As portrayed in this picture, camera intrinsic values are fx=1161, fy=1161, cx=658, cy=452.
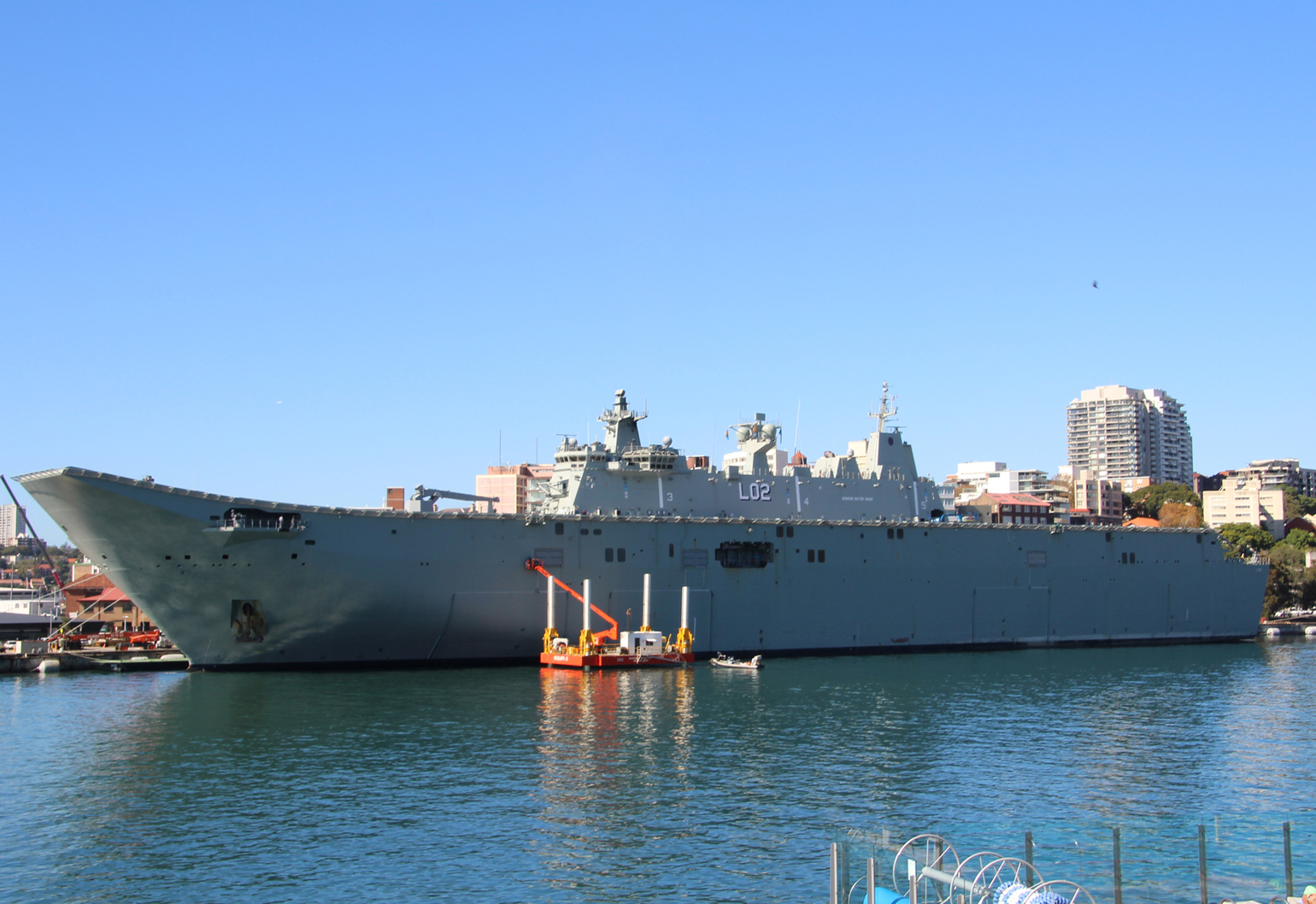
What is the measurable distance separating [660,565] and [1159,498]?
106991 mm

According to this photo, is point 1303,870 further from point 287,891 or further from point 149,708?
point 149,708

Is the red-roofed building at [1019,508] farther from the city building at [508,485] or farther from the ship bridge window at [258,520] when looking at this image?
the ship bridge window at [258,520]

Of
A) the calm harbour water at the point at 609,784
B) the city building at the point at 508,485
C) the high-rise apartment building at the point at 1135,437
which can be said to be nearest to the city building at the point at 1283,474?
the high-rise apartment building at the point at 1135,437

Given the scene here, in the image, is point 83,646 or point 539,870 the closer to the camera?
point 539,870

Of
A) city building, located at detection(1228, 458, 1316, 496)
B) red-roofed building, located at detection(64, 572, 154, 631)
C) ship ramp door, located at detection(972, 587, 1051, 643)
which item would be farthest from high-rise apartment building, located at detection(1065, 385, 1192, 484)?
red-roofed building, located at detection(64, 572, 154, 631)

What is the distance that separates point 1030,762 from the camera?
71.5ft

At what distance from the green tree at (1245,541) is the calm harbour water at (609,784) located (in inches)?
2378

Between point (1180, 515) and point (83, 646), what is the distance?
105 metres

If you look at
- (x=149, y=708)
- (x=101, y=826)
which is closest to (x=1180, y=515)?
(x=149, y=708)

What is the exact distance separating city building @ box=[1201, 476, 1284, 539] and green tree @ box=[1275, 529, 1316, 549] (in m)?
14.7

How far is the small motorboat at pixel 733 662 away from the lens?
3712 cm

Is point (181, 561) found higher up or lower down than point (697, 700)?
higher up

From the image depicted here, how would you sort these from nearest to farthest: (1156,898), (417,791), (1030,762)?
1. (1156,898)
2. (417,791)
3. (1030,762)

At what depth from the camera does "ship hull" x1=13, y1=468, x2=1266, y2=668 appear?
109 ft
